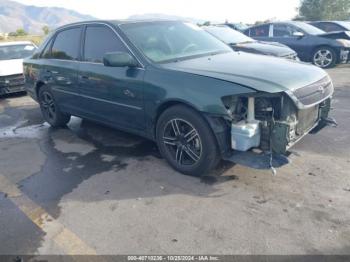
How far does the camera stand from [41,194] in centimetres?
370

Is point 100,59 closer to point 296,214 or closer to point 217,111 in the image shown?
point 217,111

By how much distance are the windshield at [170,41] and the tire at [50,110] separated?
232 cm

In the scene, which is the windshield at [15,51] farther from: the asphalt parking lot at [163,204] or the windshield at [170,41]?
the windshield at [170,41]

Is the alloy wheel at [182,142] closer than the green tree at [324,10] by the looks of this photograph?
Yes

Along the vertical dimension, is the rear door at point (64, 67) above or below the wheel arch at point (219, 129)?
above

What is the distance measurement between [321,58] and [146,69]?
904 centimetres

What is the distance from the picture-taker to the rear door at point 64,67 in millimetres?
5082

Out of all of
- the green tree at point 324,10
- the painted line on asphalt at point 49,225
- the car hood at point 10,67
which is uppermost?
the green tree at point 324,10

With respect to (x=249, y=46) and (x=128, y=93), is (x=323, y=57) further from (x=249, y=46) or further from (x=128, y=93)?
(x=128, y=93)

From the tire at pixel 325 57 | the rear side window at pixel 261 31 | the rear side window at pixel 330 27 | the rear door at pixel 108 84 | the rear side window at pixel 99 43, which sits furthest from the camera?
the rear side window at pixel 330 27

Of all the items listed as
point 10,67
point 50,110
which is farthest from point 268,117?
point 10,67

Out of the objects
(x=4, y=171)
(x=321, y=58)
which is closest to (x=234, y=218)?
(x=4, y=171)

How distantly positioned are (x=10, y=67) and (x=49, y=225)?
7176mm

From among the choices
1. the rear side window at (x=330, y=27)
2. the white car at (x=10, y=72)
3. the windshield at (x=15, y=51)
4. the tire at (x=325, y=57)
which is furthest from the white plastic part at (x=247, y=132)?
the rear side window at (x=330, y=27)
